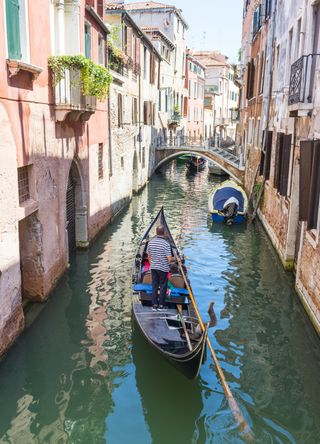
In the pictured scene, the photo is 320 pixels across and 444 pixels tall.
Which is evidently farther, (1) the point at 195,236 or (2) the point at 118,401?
(1) the point at 195,236

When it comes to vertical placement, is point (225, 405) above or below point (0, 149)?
below

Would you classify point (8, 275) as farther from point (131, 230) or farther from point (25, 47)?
point (131, 230)

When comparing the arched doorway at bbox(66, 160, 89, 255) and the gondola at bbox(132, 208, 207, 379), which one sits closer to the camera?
the gondola at bbox(132, 208, 207, 379)

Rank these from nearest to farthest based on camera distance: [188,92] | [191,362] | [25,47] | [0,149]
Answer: [191,362] → [0,149] → [25,47] → [188,92]

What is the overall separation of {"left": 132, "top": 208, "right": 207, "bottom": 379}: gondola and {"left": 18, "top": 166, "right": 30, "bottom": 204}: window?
2.21 metres

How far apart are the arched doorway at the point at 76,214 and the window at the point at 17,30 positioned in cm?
381

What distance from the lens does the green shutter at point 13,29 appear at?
20.2 ft

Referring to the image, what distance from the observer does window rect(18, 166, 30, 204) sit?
6973mm

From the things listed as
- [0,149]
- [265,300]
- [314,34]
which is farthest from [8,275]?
[314,34]

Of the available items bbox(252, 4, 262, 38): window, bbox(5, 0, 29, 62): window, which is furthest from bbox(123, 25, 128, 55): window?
bbox(5, 0, 29, 62): window

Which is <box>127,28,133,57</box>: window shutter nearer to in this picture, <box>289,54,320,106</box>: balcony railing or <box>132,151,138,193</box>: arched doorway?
<box>132,151,138,193</box>: arched doorway

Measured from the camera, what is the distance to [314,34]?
8625 millimetres

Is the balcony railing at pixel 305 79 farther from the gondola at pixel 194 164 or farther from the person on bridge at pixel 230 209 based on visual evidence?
the gondola at pixel 194 164

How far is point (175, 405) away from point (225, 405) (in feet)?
1.92
